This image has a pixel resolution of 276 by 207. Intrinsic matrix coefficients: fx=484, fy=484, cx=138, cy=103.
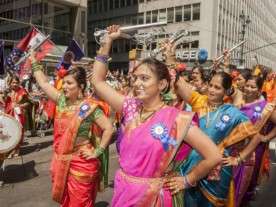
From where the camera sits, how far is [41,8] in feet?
91.8

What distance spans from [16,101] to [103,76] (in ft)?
24.4

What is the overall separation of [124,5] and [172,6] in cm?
861

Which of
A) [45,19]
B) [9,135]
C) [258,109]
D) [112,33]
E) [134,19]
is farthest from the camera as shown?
[134,19]

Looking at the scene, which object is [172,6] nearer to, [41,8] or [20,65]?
[41,8]

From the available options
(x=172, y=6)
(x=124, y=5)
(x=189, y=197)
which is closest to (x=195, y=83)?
(x=189, y=197)

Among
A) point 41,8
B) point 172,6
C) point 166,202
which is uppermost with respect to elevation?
point 172,6

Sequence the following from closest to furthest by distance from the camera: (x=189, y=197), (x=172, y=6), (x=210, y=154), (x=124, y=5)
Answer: (x=210, y=154), (x=189, y=197), (x=172, y=6), (x=124, y=5)

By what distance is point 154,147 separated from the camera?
A: 9.01 ft

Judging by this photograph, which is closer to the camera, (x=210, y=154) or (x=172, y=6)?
(x=210, y=154)

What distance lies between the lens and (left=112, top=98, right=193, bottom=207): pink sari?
2766mm

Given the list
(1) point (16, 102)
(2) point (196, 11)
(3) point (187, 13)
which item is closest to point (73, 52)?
(1) point (16, 102)

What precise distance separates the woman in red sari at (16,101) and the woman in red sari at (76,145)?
18.0ft

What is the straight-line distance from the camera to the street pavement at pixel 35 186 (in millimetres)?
6451

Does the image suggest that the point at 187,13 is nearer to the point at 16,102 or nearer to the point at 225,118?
the point at 16,102
